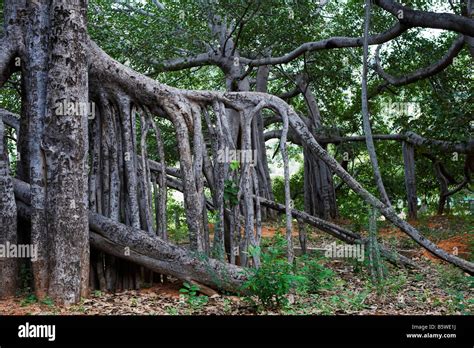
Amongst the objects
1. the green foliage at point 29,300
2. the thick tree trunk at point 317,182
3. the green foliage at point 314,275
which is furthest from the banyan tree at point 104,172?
the thick tree trunk at point 317,182

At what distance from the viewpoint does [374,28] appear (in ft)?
48.1

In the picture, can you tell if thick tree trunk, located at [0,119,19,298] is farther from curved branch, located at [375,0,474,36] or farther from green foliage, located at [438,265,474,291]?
curved branch, located at [375,0,474,36]

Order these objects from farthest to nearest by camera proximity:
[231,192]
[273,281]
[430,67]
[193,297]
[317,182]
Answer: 1. [317,182]
2. [430,67]
3. [231,192]
4. [193,297]
5. [273,281]

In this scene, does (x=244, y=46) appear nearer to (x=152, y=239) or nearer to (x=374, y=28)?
(x=374, y=28)

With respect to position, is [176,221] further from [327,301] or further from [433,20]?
[327,301]

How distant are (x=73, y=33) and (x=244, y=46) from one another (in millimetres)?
8215

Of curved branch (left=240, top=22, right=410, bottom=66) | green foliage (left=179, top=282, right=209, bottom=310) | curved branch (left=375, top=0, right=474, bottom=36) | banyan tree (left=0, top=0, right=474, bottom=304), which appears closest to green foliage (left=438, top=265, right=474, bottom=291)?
banyan tree (left=0, top=0, right=474, bottom=304)

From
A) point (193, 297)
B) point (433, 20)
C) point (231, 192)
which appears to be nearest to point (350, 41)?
point (433, 20)

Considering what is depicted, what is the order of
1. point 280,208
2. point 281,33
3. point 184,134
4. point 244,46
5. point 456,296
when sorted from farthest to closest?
point 244,46, point 281,33, point 280,208, point 184,134, point 456,296

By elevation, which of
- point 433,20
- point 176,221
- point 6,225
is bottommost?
point 6,225

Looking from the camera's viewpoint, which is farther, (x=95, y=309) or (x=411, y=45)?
(x=411, y=45)
